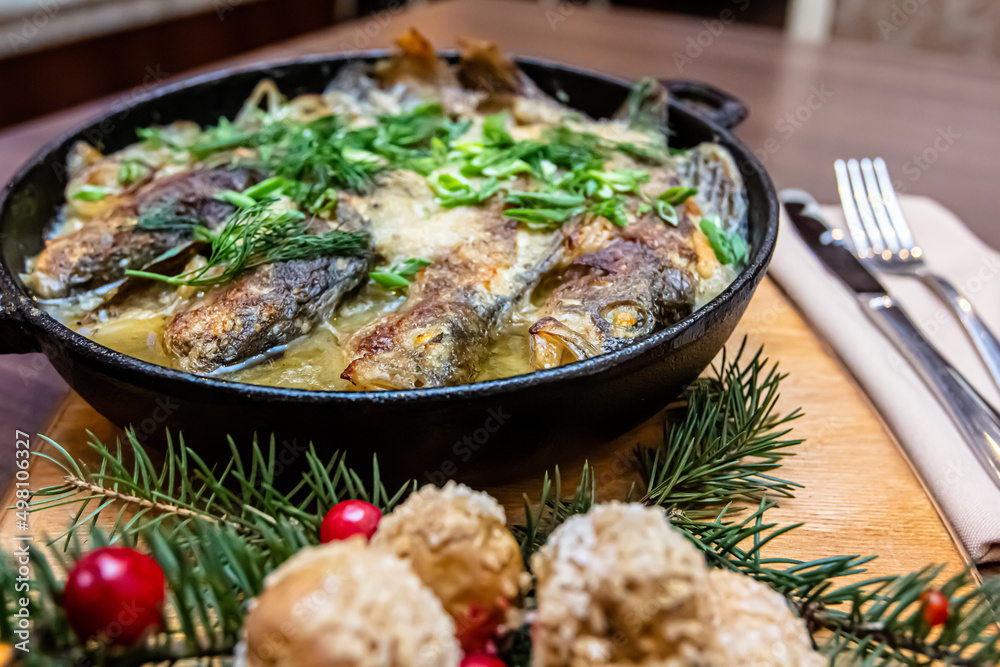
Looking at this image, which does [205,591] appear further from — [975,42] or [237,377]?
[975,42]

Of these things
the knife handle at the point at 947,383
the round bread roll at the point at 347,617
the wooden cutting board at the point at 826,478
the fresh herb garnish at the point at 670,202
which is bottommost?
the wooden cutting board at the point at 826,478

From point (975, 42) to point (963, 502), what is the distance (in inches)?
151

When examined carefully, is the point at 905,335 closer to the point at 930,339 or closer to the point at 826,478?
the point at 930,339

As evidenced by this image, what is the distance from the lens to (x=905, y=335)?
53.4 inches

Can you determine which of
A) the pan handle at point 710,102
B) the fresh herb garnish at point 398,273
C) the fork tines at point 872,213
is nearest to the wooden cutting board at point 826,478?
the fresh herb garnish at point 398,273

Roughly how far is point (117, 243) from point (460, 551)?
2.91 ft

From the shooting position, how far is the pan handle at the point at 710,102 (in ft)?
5.40

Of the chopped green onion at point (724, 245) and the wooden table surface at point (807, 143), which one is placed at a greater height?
the chopped green onion at point (724, 245)

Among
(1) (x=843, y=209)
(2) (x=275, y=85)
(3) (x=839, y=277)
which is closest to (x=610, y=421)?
(3) (x=839, y=277)

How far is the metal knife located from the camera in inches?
44.8

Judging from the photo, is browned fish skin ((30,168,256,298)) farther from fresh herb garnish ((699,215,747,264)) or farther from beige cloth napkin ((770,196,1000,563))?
beige cloth napkin ((770,196,1000,563))

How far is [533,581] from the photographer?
0.81m

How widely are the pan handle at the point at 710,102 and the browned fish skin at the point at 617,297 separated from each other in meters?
0.50

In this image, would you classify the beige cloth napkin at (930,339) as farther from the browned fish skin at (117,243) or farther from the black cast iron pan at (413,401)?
the browned fish skin at (117,243)
